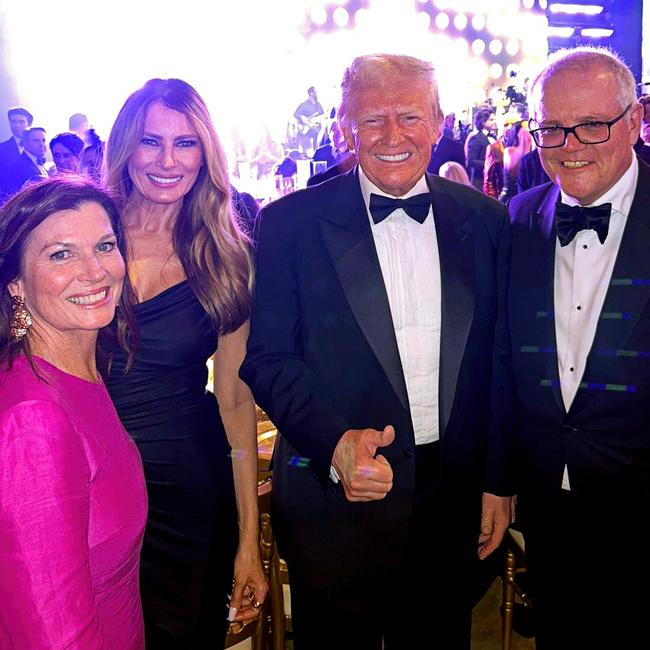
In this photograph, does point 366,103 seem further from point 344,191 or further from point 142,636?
point 142,636

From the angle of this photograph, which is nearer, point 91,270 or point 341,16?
point 91,270

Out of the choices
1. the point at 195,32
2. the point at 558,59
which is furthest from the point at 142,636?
the point at 195,32

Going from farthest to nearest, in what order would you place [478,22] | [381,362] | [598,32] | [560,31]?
[478,22], [560,31], [598,32], [381,362]

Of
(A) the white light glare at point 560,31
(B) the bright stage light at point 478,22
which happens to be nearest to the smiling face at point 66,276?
(A) the white light glare at point 560,31

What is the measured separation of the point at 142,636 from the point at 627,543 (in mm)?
1298

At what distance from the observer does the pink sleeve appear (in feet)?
3.54

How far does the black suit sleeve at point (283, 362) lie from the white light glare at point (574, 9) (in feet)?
47.0

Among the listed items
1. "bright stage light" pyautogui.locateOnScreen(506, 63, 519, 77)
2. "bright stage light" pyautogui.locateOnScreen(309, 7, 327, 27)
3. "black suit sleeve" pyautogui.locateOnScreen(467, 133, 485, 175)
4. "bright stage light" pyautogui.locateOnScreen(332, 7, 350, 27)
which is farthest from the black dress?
"bright stage light" pyautogui.locateOnScreen(506, 63, 519, 77)

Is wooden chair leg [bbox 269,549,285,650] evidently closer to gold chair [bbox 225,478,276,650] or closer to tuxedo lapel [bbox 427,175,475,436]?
gold chair [bbox 225,478,276,650]

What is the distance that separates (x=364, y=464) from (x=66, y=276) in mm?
768

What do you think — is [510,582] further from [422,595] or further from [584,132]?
[584,132]

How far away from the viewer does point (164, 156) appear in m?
1.97

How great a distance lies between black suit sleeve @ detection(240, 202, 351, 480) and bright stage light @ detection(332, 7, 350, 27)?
1219cm

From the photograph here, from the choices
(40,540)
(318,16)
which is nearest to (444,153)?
(318,16)
